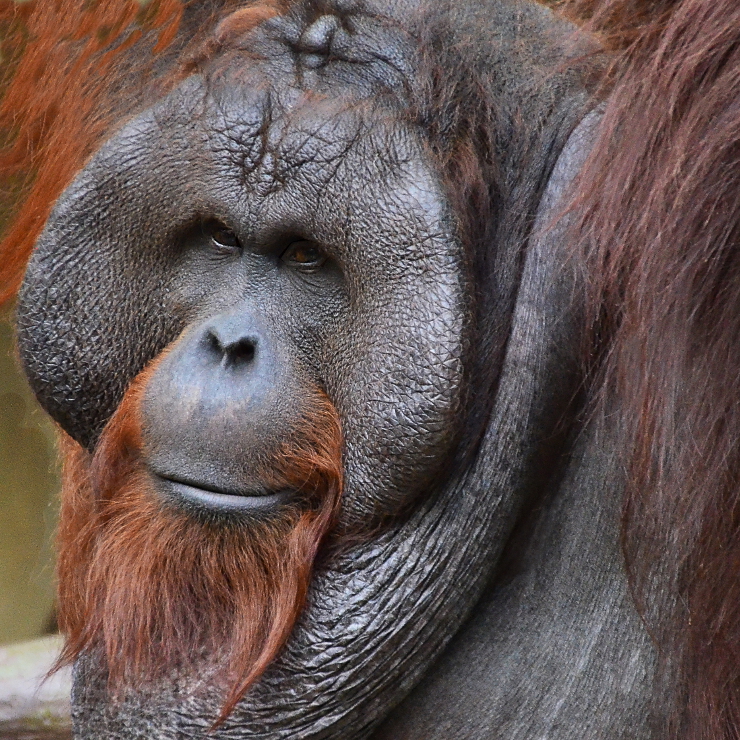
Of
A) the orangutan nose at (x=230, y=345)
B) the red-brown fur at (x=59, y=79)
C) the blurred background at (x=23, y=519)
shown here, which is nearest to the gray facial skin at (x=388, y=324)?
the orangutan nose at (x=230, y=345)

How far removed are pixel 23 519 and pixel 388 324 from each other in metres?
3.72

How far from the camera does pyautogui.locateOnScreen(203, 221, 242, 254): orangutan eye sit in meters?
1.98

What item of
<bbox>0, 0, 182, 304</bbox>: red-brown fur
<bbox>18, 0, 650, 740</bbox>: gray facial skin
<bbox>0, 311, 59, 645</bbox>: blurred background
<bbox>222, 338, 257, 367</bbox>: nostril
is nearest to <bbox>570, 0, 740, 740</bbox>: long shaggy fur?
<bbox>18, 0, 650, 740</bbox>: gray facial skin

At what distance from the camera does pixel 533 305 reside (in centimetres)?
185

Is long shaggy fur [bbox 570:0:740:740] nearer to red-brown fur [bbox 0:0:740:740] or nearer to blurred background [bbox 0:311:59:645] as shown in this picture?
red-brown fur [bbox 0:0:740:740]

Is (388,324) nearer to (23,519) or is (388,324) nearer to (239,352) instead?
(239,352)

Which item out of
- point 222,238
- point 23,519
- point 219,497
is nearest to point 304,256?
point 222,238

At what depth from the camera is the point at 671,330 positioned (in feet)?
5.27

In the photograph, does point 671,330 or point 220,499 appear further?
point 220,499

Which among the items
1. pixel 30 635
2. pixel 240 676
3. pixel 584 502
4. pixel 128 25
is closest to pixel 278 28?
pixel 128 25

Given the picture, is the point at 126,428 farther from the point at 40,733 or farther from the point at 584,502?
the point at 40,733

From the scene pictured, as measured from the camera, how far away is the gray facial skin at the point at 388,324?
185 cm

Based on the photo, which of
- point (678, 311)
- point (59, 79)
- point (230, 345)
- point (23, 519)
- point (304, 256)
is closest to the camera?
point (678, 311)

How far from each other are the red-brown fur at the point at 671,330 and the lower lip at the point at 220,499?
0.07 metres
